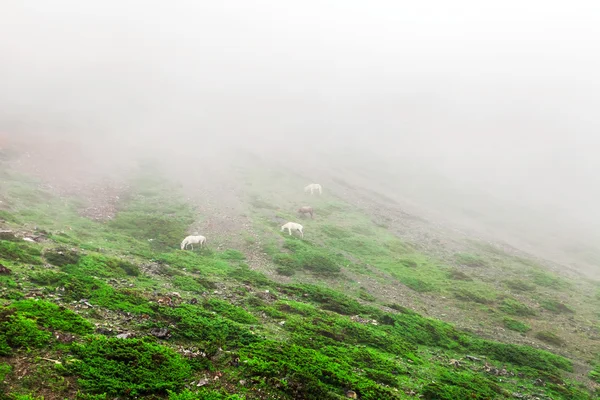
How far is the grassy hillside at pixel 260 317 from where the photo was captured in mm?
10273

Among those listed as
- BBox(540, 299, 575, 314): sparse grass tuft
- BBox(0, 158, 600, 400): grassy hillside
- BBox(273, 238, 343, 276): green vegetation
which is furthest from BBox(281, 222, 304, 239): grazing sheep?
BBox(540, 299, 575, 314): sparse grass tuft

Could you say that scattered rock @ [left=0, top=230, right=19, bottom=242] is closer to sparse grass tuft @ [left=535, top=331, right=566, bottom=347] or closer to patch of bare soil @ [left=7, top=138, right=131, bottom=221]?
patch of bare soil @ [left=7, top=138, right=131, bottom=221]

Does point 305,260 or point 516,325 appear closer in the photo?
point 516,325

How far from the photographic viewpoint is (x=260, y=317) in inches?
672

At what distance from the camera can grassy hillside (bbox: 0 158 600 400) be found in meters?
10.3

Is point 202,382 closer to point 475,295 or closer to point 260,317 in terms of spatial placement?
point 260,317

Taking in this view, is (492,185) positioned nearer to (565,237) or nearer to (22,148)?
(565,237)

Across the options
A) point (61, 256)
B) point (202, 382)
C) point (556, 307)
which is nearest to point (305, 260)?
point (61, 256)

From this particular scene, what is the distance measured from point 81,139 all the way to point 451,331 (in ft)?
292

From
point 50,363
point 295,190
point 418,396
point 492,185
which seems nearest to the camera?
point 50,363

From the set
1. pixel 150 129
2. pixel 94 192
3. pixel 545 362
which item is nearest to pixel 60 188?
pixel 94 192

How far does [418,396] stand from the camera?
12477mm

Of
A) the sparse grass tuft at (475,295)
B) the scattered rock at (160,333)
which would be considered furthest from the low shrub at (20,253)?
the sparse grass tuft at (475,295)

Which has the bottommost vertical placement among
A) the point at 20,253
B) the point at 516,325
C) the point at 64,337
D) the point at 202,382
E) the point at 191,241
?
the point at 191,241
